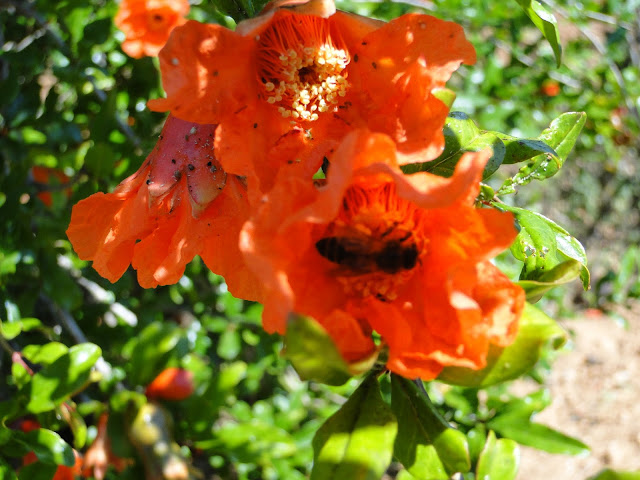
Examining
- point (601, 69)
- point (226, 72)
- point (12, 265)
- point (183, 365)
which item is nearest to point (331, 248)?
point (226, 72)

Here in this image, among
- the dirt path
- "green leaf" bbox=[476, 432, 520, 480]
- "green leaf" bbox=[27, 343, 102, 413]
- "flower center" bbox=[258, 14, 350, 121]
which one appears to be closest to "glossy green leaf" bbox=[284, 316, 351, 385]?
"flower center" bbox=[258, 14, 350, 121]

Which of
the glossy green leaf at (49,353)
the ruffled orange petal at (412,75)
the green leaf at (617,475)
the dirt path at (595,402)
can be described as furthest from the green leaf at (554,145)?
the dirt path at (595,402)

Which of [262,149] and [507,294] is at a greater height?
[262,149]

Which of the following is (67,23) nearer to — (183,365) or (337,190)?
(183,365)

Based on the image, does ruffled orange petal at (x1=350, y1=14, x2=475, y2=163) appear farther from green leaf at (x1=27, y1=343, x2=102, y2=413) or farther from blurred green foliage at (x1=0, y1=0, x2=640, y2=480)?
green leaf at (x1=27, y1=343, x2=102, y2=413)

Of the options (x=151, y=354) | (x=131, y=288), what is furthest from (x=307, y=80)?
(x=131, y=288)

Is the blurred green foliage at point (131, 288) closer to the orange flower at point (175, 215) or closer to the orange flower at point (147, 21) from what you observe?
the orange flower at point (147, 21)

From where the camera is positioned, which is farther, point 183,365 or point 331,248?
point 183,365
